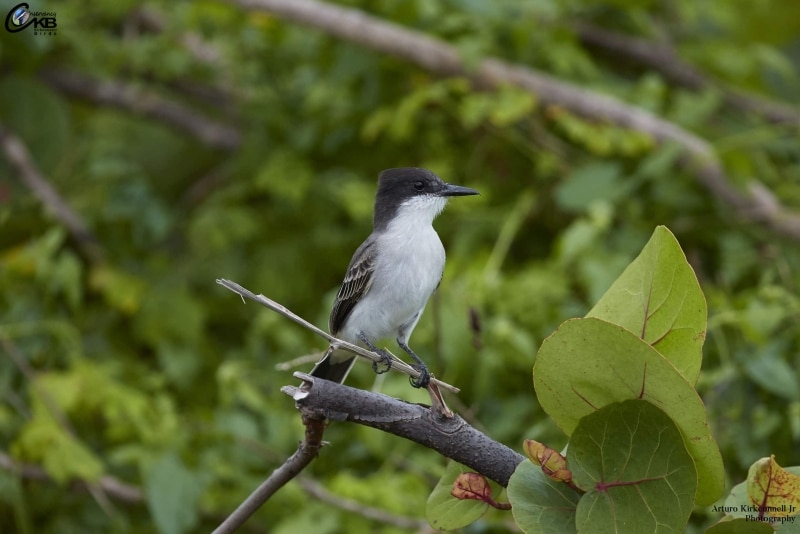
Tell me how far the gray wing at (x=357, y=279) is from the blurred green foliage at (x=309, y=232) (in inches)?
23.6

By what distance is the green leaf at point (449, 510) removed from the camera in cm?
175

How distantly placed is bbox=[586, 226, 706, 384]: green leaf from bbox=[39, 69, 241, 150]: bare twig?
14.2 feet

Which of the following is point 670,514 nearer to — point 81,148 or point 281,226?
point 281,226

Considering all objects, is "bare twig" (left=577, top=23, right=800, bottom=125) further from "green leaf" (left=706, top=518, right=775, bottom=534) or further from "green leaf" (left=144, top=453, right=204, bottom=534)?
"green leaf" (left=706, top=518, right=775, bottom=534)

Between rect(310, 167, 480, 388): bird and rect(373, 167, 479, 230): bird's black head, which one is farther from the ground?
rect(373, 167, 479, 230): bird's black head

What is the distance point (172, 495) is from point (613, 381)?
2571 millimetres

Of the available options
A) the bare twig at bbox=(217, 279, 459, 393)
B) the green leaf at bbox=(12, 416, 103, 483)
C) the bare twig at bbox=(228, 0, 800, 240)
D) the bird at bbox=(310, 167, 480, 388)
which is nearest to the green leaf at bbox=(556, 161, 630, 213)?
the bare twig at bbox=(228, 0, 800, 240)

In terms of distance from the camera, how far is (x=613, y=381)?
1.62 metres

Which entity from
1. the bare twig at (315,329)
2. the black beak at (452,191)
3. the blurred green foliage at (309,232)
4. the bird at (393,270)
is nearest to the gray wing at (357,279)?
the bird at (393,270)

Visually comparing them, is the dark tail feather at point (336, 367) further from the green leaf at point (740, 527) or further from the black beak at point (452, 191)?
the green leaf at point (740, 527)

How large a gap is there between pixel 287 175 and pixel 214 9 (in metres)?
1.06

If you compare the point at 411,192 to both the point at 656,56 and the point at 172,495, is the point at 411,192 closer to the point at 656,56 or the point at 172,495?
the point at 172,495

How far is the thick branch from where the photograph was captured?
1712 millimetres

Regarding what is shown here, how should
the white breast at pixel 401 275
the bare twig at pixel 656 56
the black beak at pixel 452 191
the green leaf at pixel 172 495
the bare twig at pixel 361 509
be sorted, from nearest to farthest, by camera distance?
the white breast at pixel 401 275 → the black beak at pixel 452 191 → the bare twig at pixel 361 509 → the green leaf at pixel 172 495 → the bare twig at pixel 656 56
